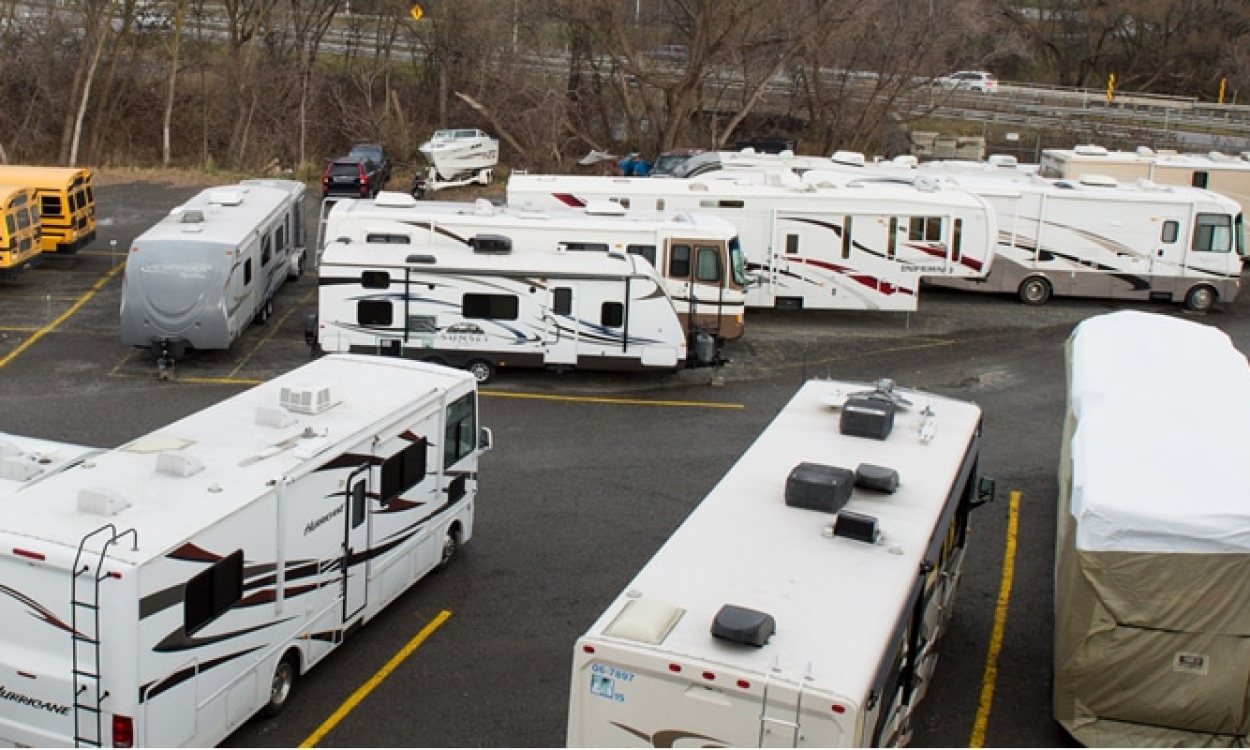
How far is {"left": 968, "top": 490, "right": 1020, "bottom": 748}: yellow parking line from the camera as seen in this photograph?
473 inches

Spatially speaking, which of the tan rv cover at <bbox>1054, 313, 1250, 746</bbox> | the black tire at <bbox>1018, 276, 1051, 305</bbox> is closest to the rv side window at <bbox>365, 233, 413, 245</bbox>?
the black tire at <bbox>1018, 276, 1051, 305</bbox>

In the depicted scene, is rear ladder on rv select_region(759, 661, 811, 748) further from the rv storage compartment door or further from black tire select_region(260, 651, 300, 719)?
black tire select_region(260, 651, 300, 719)

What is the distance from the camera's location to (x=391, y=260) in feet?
69.6

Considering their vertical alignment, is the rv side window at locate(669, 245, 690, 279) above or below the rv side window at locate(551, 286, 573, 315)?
above

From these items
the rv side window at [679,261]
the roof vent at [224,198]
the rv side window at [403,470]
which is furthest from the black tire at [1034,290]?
the rv side window at [403,470]

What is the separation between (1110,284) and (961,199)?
14.6ft

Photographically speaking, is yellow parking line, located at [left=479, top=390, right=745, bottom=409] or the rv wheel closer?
yellow parking line, located at [left=479, top=390, right=745, bottom=409]

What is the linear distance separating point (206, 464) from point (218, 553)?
1.08 meters

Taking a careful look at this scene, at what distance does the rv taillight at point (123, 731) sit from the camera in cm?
970

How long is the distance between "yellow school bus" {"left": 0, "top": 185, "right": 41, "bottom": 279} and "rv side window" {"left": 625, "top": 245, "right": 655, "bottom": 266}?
37.9 feet

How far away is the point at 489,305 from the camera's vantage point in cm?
2127

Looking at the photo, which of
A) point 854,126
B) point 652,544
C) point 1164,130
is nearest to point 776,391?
point 652,544

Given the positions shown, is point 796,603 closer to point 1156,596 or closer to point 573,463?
point 1156,596

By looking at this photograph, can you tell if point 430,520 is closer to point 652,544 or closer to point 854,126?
point 652,544
